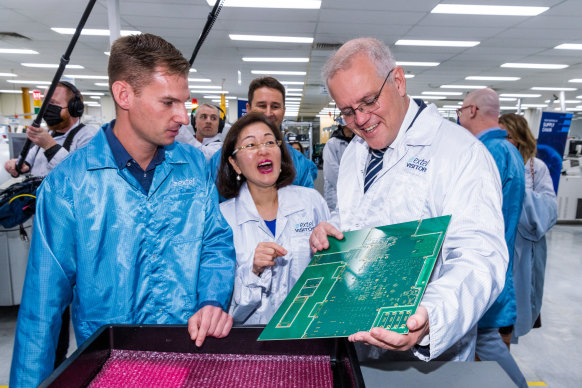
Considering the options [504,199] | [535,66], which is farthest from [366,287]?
[535,66]

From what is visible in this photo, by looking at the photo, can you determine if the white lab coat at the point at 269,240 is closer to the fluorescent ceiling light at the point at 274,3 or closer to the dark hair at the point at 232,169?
the dark hair at the point at 232,169

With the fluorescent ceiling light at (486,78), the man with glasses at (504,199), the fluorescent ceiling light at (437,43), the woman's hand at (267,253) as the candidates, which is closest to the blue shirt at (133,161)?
the woman's hand at (267,253)

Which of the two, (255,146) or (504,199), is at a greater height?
(255,146)

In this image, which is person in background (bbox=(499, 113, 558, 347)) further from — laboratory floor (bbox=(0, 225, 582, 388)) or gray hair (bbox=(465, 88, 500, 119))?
gray hair (bbox=(465, 88, 500, 119))

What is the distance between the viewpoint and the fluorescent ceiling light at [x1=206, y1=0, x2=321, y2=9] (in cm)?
543

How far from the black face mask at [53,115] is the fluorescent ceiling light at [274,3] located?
3.16 meters

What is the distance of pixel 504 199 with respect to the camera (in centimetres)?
241

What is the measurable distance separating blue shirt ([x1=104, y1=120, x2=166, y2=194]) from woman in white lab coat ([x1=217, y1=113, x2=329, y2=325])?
1.69 feet

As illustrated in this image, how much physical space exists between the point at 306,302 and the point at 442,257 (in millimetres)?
500

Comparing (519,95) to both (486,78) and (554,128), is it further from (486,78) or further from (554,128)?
(554,128)

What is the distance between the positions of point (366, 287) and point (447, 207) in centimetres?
45

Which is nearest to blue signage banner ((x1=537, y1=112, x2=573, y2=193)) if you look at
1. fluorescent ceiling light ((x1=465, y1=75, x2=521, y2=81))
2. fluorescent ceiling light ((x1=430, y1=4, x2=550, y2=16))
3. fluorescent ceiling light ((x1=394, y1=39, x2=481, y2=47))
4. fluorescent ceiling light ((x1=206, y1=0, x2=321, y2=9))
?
fluorescent ceiling light ((x1=430, y1=4, x2=550, y2=16))

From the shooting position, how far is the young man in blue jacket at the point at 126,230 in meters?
1.13

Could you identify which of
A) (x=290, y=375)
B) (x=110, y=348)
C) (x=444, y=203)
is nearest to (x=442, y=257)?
(x=444, y=203)
